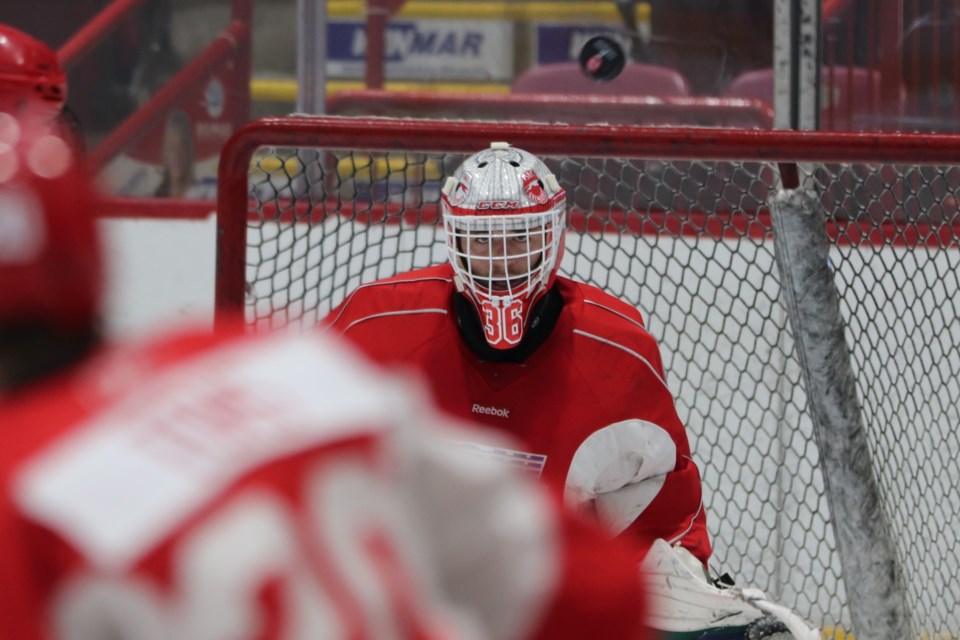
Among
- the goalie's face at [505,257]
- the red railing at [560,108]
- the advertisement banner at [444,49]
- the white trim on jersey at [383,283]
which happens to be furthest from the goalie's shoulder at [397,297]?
the advertisement banner at [444,49]

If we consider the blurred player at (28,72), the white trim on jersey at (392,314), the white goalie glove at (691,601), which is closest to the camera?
the white goalie glove at (691,601)

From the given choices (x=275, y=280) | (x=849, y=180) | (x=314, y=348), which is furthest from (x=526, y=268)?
(x=314, y=348)

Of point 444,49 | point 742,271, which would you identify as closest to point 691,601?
point 742,271

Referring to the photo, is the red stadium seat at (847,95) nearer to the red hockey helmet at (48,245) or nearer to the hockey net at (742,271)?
the hockey net at (742,271)

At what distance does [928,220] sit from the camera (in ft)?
8.89

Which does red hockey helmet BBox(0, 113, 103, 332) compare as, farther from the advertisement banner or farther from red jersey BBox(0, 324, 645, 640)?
the advertisement banner

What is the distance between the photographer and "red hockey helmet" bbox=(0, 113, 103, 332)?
2.25 feet

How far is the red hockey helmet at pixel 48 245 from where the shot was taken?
686 millimetres

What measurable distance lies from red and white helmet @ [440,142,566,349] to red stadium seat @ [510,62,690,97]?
1.30 m

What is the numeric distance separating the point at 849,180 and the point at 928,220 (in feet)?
0.59

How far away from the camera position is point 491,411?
2232mm

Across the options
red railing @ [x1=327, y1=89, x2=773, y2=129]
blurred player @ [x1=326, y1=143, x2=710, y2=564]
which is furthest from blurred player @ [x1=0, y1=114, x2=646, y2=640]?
red railing @ [x1=327, y1=89, x2=773, y2=129]

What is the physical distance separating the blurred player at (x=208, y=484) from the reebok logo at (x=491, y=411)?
4.67 ft

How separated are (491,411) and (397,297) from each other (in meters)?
0.23
